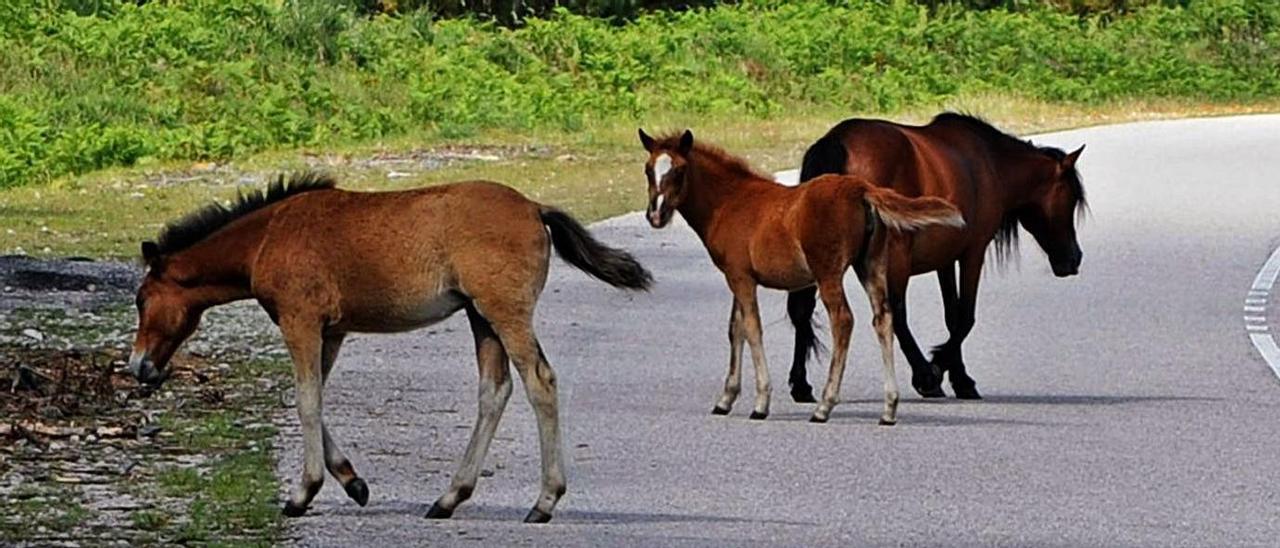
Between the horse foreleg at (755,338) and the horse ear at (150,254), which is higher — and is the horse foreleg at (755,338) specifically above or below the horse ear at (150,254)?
below

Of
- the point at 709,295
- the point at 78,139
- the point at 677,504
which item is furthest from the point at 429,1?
the point at 677,504

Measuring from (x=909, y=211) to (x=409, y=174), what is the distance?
17.0 metres

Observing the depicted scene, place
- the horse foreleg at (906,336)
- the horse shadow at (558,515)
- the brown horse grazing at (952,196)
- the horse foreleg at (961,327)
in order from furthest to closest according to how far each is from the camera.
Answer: the horse foreleg at (961,327) → the brown horse grazing at (952,196) → the horse foreleg at (906,336) → the horse shadow at (558,515)

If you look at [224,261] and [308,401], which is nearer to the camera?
[308,401]

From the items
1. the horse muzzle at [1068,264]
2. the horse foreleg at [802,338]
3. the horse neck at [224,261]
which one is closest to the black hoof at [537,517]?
the horse neck at [224,261]

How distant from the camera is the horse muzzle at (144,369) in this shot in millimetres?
10070

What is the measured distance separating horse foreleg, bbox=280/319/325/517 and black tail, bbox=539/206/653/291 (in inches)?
35.4

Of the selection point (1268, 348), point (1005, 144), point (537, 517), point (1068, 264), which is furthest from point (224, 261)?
point (1268, 348)

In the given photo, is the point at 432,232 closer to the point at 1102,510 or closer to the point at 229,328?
the point at 1102,510

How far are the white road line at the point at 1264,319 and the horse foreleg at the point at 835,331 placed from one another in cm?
341

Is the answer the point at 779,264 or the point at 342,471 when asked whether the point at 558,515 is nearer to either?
the point at 342,471

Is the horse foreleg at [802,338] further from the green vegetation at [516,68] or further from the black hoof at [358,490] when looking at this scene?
the green vegetation at [516,68]

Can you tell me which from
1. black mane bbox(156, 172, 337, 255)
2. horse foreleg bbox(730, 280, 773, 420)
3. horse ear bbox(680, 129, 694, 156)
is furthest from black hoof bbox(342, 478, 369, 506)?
horse ear bbox(680, 129, 694, 156)

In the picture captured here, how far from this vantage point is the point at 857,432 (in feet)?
41.2
